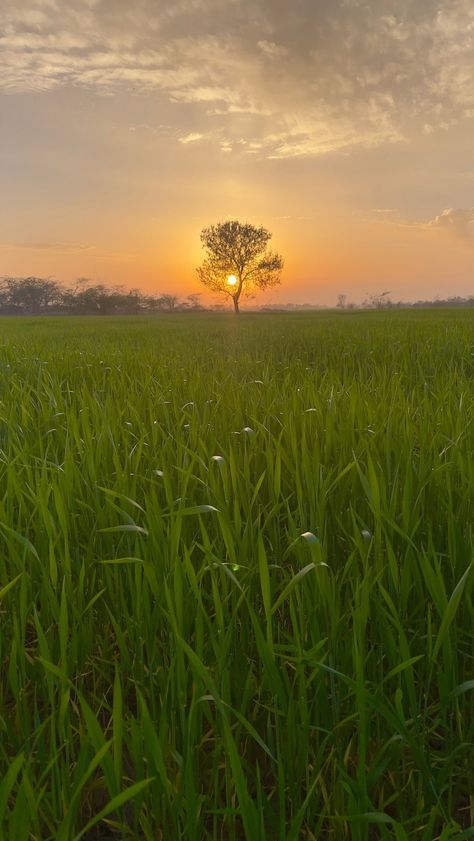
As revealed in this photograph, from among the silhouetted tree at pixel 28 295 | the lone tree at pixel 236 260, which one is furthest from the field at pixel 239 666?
the silhouetted tree at pixel 28 295

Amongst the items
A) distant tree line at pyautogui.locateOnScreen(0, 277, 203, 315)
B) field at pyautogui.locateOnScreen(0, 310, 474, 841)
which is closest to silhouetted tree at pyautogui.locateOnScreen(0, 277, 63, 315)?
distant tree line at pyautogui.locateOnScreen(0, 277, 203, 315)

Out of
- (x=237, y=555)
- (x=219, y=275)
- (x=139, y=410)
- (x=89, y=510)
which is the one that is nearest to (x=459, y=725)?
(x=237, y=555)

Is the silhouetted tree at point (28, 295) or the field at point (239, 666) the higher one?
the silhouetted tree at point (28, 295)

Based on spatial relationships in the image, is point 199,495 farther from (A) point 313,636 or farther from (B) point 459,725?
(B) point 459,725

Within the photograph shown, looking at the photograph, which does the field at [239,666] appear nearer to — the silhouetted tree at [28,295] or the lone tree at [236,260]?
the lone tree at [236,260]

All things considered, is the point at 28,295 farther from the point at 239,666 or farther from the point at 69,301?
the point at 239,666

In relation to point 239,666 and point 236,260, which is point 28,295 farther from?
point 239,666

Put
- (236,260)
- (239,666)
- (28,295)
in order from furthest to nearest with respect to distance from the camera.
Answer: (28,295) < (236,260) < (239,666)

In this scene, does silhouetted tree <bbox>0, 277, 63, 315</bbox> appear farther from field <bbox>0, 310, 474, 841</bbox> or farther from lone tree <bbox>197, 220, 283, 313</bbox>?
field <bbox>0, 310, 474, 841</bbox>

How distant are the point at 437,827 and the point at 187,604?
0.71 meters

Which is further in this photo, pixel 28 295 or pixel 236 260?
pixel 28 295

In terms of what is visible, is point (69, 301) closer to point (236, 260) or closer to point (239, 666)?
point (236, 260)

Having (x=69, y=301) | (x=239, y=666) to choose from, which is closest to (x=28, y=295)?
(x=69, y=301)

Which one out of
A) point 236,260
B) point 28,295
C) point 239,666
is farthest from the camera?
point 28,295
